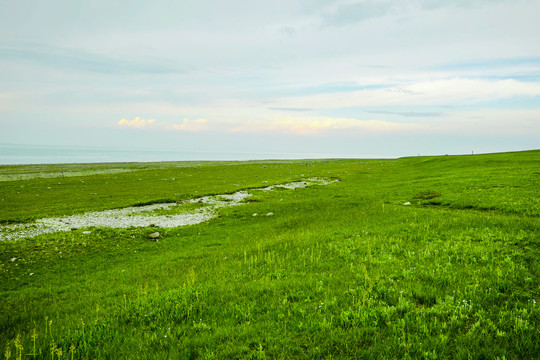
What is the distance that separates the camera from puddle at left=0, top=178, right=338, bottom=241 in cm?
2630

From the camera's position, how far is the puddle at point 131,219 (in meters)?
26.3

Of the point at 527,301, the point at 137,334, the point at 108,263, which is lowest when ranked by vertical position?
the point at 108,263

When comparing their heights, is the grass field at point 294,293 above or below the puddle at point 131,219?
above

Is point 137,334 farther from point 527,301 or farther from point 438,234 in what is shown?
point 438,234

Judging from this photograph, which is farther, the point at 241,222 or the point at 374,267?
the point at 241,222

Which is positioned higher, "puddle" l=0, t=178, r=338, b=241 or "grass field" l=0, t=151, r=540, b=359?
"grass field" l=0, t=151, r=540, b=359

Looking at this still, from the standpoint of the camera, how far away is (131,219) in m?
31.3

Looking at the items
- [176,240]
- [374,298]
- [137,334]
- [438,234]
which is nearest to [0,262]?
[176,240]

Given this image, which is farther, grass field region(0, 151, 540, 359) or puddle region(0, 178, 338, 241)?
puddle region(0, 178, 338, 241)

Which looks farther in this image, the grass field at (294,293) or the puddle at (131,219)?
the puddle at (131,219)

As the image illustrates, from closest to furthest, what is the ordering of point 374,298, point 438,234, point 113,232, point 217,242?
point 374,298
point 438,234
point 217,242
point 113,232

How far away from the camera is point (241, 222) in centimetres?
2819

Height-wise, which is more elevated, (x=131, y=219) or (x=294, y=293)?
(x=294, y=293)

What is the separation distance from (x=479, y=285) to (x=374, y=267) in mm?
3713
